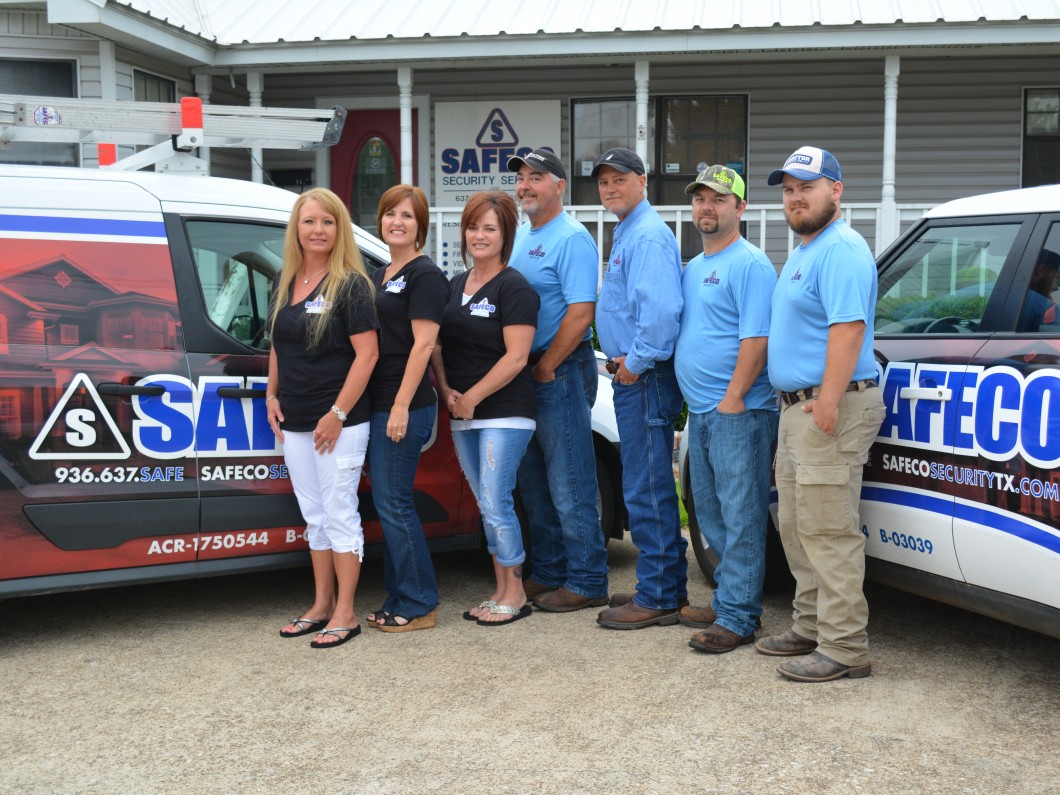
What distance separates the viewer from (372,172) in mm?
13508

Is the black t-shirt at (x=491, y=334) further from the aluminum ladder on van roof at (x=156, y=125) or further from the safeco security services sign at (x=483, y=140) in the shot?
the safeco security services sign at (x=483, y=140)

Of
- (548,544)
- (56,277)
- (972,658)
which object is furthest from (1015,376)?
(56,277)

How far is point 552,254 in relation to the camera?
15.3 feet

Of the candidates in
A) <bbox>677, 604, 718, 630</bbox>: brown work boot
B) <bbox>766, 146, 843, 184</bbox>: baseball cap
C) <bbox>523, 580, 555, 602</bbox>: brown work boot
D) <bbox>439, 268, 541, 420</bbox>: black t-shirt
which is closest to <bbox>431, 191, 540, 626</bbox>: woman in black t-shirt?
<bbox>439, 268, 541, 420</bbox>: black t-shirt

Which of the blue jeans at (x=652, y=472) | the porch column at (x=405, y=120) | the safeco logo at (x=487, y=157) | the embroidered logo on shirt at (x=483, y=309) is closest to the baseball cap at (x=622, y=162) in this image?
the embroidered logo on shirt at (x=483, y=309)

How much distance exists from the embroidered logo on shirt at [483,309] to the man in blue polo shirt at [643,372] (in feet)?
1.49

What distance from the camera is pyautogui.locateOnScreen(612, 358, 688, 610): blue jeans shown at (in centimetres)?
455

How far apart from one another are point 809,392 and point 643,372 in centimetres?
77

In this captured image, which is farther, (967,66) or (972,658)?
(967,66)

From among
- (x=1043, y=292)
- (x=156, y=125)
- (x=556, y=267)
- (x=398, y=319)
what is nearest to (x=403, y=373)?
(x=398, y=319)

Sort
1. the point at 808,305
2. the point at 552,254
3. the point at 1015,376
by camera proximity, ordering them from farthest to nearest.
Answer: the point at 552,254 → the point at 808,305 → the point at 1015,376

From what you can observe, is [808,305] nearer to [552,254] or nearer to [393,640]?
[552,254]

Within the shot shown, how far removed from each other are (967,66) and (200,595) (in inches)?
431

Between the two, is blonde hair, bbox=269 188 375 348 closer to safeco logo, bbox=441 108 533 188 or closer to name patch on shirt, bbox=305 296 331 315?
name patch on shirt, bbox=305 296 331 315
